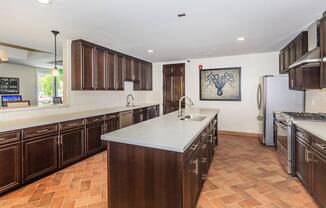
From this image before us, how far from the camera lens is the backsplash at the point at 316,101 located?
3.28m

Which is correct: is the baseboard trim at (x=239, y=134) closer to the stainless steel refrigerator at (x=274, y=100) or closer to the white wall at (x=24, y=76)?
the stainless steel refrigerator at (x=274, y=100)

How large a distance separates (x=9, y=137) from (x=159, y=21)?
101 inches

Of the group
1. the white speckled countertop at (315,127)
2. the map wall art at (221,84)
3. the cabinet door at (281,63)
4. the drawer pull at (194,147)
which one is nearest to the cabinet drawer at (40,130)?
the drawer pull at (194,147)

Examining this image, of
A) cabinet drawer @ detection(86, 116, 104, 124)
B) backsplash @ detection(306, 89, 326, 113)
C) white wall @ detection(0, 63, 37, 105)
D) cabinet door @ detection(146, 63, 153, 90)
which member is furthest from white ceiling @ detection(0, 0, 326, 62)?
white wall @ detection(0, 63, 37, 105)

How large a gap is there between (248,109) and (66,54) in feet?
15.9

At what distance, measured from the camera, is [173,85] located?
6.39m

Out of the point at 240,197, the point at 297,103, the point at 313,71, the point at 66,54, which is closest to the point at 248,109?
the point at 297,103

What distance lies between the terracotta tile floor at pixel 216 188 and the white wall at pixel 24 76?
5949 millimetres

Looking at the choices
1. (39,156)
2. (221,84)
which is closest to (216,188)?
(39,156)

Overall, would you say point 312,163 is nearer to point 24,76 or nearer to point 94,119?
point 94,119

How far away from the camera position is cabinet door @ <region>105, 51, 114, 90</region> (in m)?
4.43

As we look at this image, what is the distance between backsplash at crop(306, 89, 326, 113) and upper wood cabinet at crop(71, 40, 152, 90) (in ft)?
14.1

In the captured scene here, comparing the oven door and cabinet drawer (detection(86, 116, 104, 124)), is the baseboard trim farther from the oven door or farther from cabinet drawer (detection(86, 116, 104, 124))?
cabinet drawer (detection(86, 116, 104, 124))

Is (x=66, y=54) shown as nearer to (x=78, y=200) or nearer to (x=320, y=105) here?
(x=78, y=200)
